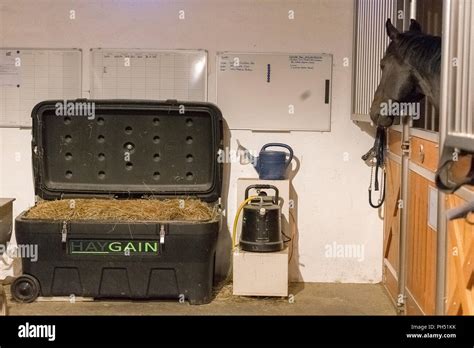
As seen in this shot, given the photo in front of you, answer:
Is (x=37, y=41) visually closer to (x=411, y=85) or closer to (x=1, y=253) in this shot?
(x=1, y=253)

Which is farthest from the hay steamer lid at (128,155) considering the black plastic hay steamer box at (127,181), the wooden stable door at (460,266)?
the wooden stable door at (460,266)

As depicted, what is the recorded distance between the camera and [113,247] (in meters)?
4.67

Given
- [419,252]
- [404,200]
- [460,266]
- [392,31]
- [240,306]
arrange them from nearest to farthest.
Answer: [460,266], [392,31], [419,252], [404,200], [240,306]

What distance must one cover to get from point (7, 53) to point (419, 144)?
10.1ft

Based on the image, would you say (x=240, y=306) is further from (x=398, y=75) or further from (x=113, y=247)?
(x=398, y=75)

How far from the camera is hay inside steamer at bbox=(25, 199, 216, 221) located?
4.72m

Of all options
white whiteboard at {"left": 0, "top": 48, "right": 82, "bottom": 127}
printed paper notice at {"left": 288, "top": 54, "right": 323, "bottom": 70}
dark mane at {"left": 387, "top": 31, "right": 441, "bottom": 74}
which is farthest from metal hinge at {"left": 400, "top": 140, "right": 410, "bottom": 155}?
white whiteboard at {"left": 0, "top": 48, "right": 82, "bottom": 127}

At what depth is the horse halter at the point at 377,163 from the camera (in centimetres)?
495

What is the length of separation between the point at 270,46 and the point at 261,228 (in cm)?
137

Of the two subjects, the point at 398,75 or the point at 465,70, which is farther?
the point at 398,75

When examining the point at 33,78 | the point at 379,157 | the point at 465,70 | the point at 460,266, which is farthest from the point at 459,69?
the point at 33,78

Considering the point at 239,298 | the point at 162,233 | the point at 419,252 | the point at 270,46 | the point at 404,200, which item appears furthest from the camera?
the point at 270,46

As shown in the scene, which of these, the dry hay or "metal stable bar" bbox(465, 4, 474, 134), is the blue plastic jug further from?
"metal stable bar" bbox(465, 4, 474, 134)
